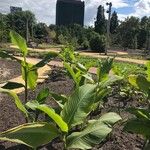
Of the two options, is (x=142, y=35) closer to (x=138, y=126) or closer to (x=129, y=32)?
(x=129, y=32)

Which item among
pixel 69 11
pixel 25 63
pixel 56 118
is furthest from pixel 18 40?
pixel 69 11

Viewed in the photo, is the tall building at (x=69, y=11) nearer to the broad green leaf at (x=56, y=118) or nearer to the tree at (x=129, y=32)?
the tree at (x=129, y=32)

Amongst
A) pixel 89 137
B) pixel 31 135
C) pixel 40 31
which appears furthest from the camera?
pixel 40 31

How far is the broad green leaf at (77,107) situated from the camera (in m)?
3.10

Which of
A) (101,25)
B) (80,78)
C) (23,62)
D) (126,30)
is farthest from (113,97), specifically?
(101,25)

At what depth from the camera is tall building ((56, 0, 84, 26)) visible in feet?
337

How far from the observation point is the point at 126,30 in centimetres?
6044

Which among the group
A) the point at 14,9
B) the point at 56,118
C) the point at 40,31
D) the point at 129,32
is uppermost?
the point at 14,9

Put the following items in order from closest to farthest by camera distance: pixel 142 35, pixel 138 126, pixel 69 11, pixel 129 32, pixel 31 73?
pixel 138 126 → pixel 31 73 → pixel 129 32 → pixel 142 35 → pixel 69 11

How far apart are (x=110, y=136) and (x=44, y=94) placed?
1.70 metres

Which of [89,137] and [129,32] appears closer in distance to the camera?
[89,137]

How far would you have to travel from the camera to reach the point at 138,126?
10.2 feet

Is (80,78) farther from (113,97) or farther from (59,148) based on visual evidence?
(113,97)

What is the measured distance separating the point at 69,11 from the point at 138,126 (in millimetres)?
101673
